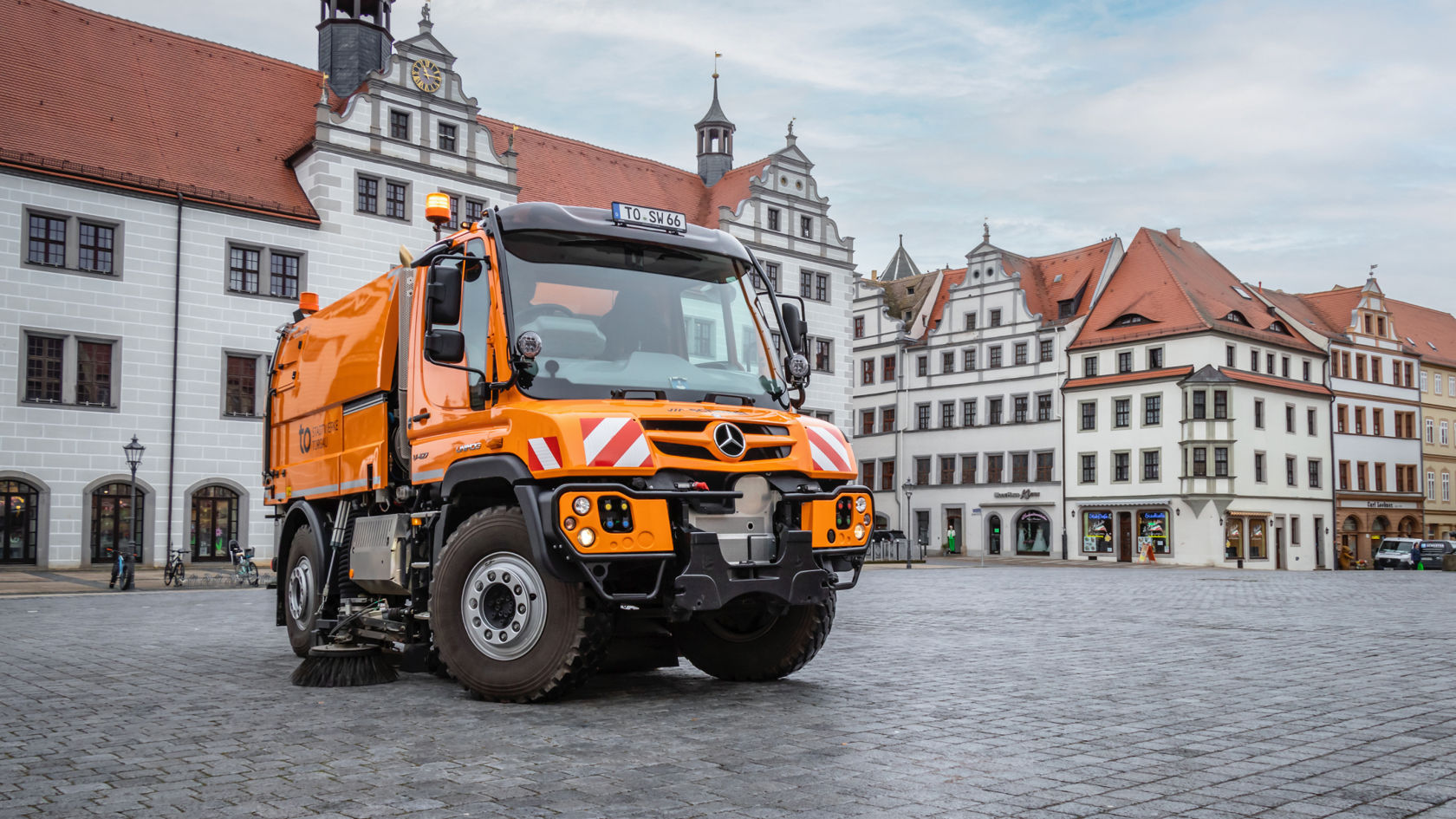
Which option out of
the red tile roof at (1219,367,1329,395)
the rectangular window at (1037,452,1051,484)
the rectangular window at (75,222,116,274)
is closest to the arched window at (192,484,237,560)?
the rectangular window at (75,222,116,274)

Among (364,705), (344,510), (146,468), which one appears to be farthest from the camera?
(146,468)

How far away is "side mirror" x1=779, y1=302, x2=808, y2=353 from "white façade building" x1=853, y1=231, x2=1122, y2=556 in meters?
49.1

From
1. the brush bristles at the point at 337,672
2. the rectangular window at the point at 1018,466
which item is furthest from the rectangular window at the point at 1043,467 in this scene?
the brush bristles at the point at 337,672

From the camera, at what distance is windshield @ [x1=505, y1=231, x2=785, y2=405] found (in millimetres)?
7762

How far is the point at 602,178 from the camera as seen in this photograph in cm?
4603

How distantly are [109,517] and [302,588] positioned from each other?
2352cm

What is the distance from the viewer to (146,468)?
1242 inches

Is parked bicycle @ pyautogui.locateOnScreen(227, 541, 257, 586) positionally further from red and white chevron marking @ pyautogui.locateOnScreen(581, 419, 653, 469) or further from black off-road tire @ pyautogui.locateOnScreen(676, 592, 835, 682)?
red and white chevron marking @ pyautogui.locateOnScreen(581, 419, 653, 469)

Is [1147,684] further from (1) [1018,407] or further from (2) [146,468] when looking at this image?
(1) [1018,407]

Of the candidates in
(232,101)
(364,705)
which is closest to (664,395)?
(364,705)

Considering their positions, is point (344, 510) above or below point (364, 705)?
above

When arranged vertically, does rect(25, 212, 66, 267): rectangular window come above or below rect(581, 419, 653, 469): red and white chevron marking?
above

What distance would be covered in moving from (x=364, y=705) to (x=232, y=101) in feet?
110

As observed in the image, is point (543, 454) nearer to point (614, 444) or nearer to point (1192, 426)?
point (614, 444)
